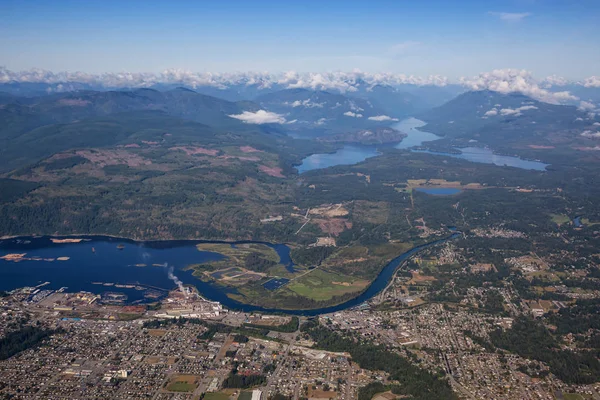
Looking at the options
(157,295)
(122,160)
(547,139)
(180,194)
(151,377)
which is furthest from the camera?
(547,139)

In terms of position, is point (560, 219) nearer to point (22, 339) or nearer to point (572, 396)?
point (572, 396)

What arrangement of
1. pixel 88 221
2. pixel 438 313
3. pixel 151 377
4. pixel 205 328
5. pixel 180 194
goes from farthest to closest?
pixel 180 194 → pixel 88 221 → pixel 438 313 → pixel 205 328 → pixel 151 377

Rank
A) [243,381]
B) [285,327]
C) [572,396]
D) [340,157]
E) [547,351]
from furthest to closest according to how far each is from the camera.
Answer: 1. [340,157]
2. [285,327]
3. [547,351]
4. [243,381]
5. [572,396]

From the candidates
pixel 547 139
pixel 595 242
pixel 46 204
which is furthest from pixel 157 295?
pixel 547 139

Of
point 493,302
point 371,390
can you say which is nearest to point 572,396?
point 371,390

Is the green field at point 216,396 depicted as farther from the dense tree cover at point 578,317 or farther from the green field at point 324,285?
the dense tree cover at point 578,317

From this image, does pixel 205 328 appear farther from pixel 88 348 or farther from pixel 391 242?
pixel 391 242
